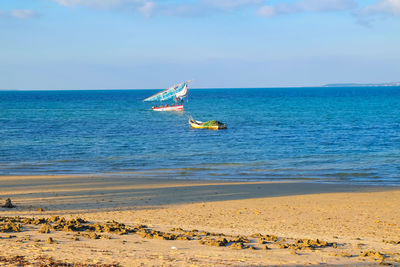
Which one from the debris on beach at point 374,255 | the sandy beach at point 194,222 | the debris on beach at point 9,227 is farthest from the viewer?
the debris on beach at point 9,227

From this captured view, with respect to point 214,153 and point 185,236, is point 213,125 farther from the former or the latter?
point 185,236

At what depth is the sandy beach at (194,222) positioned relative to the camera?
9297 mm

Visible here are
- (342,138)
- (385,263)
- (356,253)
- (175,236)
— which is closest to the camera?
(385,263)

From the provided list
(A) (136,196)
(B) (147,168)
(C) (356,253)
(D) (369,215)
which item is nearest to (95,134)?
(B) (147,168)

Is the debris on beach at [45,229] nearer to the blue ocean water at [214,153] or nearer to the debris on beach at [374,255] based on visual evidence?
the debris on beach at [374,255]

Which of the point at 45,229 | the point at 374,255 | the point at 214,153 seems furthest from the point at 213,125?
the point at 374,255

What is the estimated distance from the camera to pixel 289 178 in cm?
2355

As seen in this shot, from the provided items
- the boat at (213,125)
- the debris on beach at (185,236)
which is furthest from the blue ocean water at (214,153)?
the debris on beach at (185,236)

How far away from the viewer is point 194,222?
1348 cm

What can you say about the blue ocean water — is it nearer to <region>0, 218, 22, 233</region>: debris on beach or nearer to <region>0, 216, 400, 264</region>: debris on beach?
<region>0, 216, 400, 264</region>: debris on beach

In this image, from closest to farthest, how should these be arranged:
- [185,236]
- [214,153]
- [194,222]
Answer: [185,236] → [194,222] → [214,153]

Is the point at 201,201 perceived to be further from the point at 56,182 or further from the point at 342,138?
the point at 342,138

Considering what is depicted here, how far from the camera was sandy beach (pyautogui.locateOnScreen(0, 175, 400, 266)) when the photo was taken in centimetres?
930

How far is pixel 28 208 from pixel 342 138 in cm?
3299
